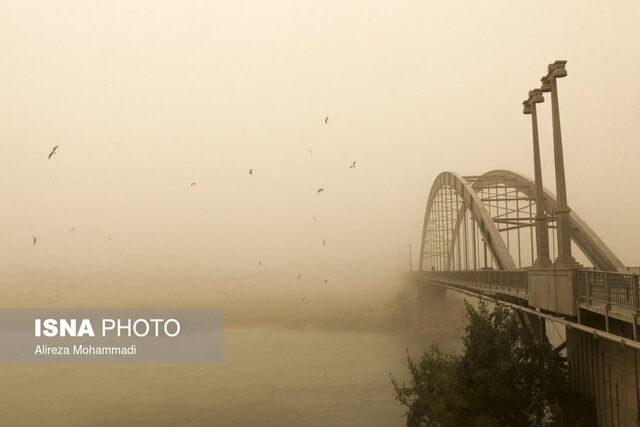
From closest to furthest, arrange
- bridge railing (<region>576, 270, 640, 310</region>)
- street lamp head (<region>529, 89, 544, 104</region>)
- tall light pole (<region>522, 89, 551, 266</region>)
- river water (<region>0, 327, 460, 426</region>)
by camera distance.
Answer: bridge railing (<region>576, 270, 640, 310</region>) → tall light pole (<region>522, 89, 551, 266</region>) → street lamp head (<region>529, 89, 544, 104</region>) → river water (<region>0, 327, 460, 426</region>)

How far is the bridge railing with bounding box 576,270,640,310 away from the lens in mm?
12264

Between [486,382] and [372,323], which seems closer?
[486,382]

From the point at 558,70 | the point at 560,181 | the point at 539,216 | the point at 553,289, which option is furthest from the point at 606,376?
the point at 558,70

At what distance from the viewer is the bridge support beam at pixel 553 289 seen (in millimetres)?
16297

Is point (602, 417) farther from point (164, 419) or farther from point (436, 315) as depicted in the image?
point (436, 315)

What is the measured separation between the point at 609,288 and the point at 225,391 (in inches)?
1387

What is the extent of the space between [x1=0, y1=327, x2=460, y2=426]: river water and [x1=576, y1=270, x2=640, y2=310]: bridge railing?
20.3 meters

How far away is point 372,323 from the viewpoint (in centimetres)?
10294

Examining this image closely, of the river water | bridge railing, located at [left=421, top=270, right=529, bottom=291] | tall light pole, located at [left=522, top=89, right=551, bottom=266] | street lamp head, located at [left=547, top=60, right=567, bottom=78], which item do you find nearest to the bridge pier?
tall light pole, located at [left=522, top=89, right=551, bottom=266]

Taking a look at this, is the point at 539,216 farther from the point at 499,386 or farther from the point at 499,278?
the point at 499,278

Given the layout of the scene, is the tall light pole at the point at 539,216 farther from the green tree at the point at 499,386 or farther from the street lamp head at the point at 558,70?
the green tree at the point at 499,386

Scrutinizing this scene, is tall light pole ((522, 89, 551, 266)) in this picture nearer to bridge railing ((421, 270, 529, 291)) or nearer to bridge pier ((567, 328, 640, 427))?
bridge railing ((421, 270, 529, 291))

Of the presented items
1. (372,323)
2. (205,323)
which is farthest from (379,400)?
(205,323)

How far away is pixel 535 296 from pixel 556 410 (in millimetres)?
3406
